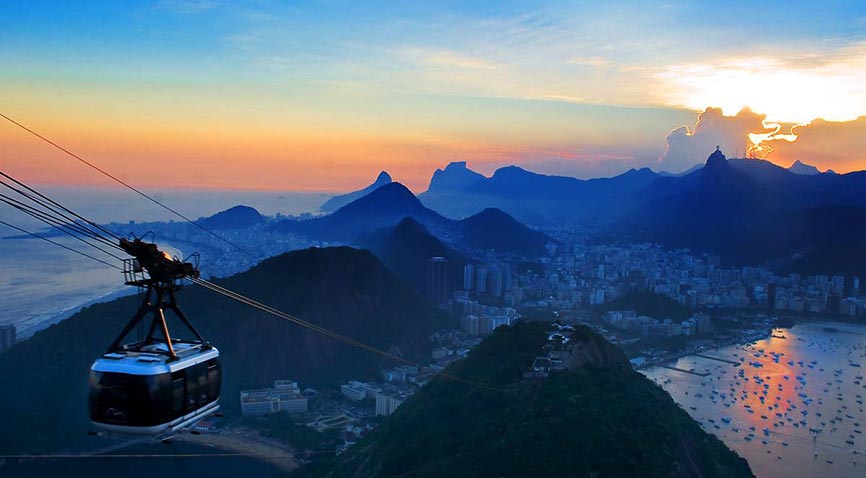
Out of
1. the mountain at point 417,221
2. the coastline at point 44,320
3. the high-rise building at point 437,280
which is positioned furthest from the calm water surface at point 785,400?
the mountain at point 417,221

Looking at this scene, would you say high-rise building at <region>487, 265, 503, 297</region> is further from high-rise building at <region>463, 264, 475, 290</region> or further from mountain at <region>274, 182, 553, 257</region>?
mountain at <region>274, 182, 553, 257</region>

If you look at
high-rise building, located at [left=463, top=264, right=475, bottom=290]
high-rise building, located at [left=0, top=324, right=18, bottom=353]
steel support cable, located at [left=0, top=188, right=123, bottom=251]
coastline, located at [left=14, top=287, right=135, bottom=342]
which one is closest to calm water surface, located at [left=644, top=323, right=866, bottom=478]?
high-rise building, located at [left=463, top=264, right=475, bottom=290]

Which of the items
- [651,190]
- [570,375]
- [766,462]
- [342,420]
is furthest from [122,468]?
[651,190]

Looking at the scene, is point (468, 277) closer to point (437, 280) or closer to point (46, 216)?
point (437, 280)

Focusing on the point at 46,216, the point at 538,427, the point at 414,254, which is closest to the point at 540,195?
the point at 414,254

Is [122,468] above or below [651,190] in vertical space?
below

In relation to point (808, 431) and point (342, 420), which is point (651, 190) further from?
point (342, 420)
